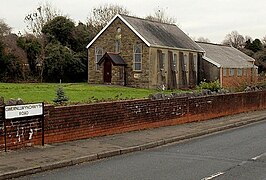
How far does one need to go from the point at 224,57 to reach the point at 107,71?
1765 cm

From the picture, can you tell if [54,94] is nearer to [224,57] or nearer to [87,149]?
[87,149]

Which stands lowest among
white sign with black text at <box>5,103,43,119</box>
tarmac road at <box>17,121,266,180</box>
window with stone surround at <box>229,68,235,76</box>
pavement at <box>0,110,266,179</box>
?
tarmac road at <box>17,121,266,180</box>

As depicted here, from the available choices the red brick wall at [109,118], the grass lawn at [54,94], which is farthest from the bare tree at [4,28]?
the red brick wall at [109,118]

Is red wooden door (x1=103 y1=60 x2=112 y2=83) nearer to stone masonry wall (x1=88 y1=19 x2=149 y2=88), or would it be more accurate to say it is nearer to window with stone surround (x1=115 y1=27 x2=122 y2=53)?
stone masonry wall (x1=88 y1=19 x2=149 y2=88)

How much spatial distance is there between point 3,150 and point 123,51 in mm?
35233

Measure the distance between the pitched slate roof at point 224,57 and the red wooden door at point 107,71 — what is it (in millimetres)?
13105

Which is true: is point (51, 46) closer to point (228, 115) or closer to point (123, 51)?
point (123, 51)

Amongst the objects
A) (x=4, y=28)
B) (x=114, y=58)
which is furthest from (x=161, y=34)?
(x=4, y=28)

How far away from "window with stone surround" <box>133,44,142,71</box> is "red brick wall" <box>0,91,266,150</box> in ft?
73.4

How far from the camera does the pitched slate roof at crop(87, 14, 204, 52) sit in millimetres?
44097

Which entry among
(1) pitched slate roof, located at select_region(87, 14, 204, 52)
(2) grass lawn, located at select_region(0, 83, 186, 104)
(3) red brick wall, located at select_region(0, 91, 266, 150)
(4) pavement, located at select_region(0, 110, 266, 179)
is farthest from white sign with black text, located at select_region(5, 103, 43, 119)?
(1) pitched slate roof, located at select_region(87, 14, 204, 52)

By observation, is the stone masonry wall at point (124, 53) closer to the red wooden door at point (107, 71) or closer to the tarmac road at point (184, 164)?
the red wooden door at point (107, 71)

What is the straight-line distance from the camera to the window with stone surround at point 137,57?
44094 millimetres

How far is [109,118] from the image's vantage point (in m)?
14.4
